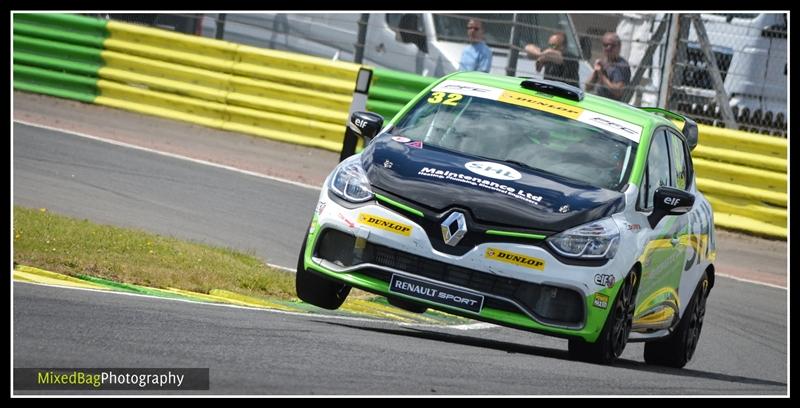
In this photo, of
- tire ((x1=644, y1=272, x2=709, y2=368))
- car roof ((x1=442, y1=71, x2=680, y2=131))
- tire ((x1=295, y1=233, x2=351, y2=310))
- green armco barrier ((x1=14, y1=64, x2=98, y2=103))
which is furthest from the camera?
green armco barrier ((x1=14, y1=64, x2=98, y2=103))

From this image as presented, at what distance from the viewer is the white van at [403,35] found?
18.7 meters

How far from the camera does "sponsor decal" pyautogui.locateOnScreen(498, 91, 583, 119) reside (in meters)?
9.09

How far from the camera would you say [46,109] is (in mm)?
20141

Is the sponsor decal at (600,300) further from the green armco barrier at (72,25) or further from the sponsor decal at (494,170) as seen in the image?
the green armco barrier at (72,25)

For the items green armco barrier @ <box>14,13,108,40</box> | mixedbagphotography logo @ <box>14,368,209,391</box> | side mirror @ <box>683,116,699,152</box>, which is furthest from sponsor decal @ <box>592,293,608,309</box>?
green armco barrier @ <box>14,13,108,40</box>

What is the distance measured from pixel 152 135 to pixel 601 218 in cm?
1214

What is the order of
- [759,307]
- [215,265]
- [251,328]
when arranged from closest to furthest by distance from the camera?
[251,328] < [215,265] < [759,307]

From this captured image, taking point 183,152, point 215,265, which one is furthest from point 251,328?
point 183,152

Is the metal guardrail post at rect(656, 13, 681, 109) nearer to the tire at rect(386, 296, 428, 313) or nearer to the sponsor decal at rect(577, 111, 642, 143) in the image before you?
the sponsor decal at rect(577, 111, 642, 143)

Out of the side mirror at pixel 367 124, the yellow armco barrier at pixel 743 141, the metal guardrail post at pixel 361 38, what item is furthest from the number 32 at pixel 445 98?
the metal guardrail post at pixel 361 38

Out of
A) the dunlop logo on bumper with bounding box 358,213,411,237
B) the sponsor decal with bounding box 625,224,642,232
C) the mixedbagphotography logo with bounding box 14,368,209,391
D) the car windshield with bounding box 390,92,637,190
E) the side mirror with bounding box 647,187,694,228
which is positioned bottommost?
the mixedbagphotography logo with bounding box 14,368,209,391

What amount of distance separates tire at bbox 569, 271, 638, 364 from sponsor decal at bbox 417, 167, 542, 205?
0.73m

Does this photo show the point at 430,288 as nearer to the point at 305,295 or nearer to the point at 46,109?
the point at 305,295

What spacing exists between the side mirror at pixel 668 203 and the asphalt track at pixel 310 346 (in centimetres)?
91
